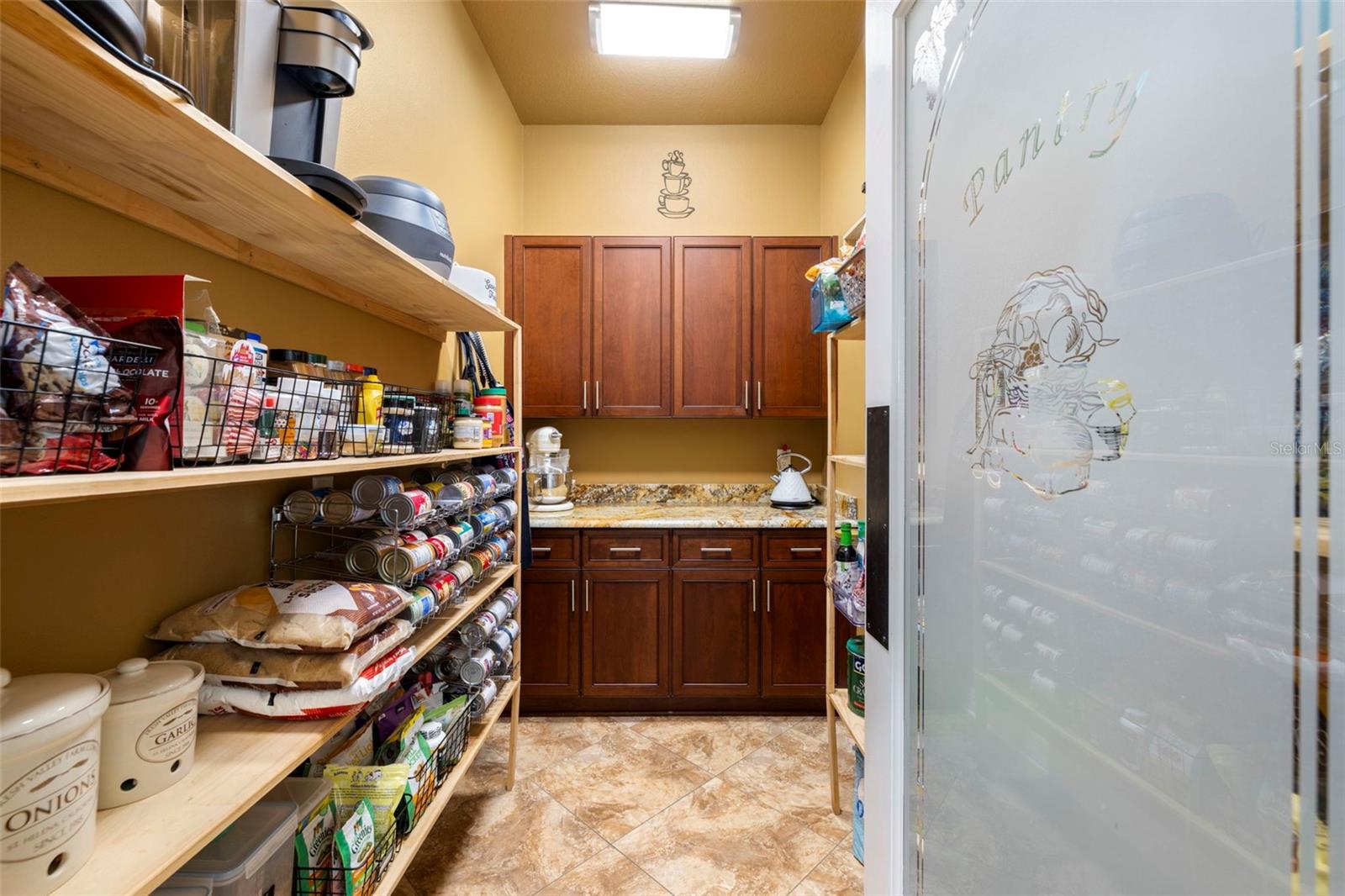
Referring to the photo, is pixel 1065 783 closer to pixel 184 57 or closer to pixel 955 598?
pixel 955 598

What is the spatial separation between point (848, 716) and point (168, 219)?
1984mm

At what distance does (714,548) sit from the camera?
260 centimetres

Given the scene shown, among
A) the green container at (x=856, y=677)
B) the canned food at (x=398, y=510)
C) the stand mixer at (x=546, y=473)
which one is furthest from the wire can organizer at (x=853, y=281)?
the stand mixer at (x=546, y=473)

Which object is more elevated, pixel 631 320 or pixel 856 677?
pixel 631 320

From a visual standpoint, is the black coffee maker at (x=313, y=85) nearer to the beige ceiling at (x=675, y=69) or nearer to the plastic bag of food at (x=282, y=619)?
the plastic bag of food at (x=282, y=619)

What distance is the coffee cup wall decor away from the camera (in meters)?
3.19

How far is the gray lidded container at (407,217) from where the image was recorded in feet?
3.95

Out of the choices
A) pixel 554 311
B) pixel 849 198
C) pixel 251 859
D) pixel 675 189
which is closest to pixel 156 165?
pixel 251 859

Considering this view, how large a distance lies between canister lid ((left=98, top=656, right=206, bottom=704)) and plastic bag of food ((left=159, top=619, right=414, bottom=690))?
0.14m

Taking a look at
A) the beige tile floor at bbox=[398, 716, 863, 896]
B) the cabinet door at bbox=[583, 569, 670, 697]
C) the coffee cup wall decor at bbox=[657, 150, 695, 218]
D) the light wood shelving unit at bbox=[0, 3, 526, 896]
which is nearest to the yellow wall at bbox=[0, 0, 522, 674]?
the light wood shelving unit at bbox=[0, 3, 526, 896]

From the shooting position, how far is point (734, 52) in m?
2.57

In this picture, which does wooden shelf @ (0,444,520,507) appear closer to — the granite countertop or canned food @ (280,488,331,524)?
canned food @ (280,488,331,524)

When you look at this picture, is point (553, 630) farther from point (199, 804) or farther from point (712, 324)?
point (199, 804)

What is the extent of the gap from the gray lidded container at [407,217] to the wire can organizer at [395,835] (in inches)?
48.7
